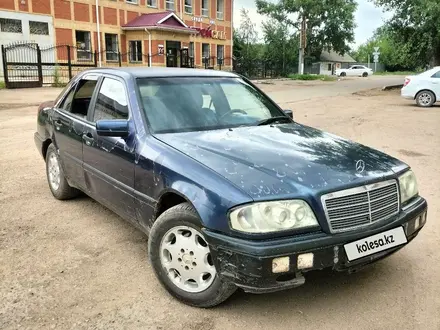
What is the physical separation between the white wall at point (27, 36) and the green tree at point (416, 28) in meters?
20.6

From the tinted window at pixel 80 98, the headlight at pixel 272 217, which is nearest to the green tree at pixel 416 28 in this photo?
the tinted window at pixel 80 98

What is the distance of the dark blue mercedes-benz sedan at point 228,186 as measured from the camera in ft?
8.63

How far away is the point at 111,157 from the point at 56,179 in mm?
1744

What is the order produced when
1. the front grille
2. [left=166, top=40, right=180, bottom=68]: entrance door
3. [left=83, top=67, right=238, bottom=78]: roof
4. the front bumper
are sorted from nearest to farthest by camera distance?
the front bumper, the front grille, [left=83, top=67, right=238, bottom=78]: roof, [left=166, top=40, right=180, bottom=68]: entrance door

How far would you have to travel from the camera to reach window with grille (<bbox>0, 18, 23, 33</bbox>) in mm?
27609

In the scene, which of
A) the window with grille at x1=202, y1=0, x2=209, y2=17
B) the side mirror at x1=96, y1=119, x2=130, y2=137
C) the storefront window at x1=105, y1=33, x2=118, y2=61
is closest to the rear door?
the side mirror at x1=96, y1=119, x2=130, y2=137

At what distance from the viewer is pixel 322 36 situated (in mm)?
56062

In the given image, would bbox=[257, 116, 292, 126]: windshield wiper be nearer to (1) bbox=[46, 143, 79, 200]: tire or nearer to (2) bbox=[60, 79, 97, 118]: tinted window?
(2) bbox=[60, 79, 97, 118]: tinted window

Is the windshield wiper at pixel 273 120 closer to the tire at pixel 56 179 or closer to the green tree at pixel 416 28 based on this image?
the tire at pixel 56 179

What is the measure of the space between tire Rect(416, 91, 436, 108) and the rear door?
14.5 meters

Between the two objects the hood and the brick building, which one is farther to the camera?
the brick building

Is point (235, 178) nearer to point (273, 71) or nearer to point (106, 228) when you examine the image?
point (106, 228)

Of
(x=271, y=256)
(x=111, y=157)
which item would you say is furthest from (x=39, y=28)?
(x=271, y=256)

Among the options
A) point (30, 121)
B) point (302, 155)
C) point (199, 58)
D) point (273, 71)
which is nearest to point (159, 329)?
point (302, 155)
